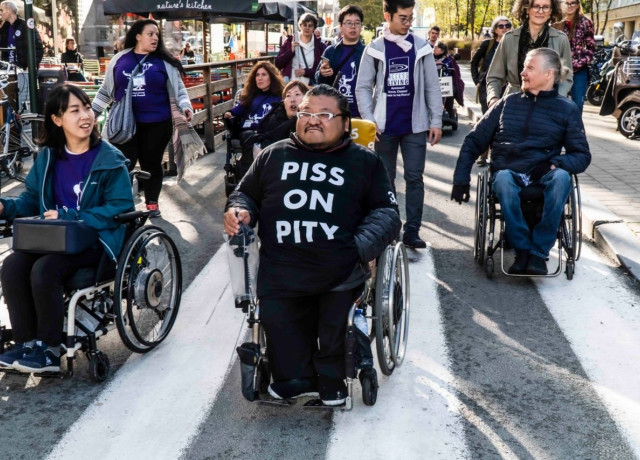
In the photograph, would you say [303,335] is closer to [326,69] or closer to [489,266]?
[489,266]

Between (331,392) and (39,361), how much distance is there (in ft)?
4.70

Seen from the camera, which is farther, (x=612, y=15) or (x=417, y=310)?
(x=612, y=15)

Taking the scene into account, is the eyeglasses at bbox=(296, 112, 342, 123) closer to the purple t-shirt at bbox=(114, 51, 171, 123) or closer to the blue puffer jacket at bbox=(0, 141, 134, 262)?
the blue puffer jacket at bbox=(0, 141, 134, 262)

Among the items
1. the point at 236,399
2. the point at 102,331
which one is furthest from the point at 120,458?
the point at 102,331

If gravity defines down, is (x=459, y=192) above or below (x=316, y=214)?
below

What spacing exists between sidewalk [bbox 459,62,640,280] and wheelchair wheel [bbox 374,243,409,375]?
232 cm

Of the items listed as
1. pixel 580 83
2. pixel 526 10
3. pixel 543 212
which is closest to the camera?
pixel 543 212

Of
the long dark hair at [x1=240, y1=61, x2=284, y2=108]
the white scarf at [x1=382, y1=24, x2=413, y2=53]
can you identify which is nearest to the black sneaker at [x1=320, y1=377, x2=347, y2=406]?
the white scarf at [x1=382, y1=24, x2=413, y2=53]

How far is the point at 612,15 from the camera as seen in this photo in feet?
184

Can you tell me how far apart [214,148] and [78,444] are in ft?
30.9

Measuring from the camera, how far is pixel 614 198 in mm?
8414

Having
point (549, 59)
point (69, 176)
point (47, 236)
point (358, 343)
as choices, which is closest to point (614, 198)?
point (549, 59)

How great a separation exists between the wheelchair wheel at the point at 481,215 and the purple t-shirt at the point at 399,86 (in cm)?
87

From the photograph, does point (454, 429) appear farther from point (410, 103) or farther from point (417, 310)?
point (410, 103)
